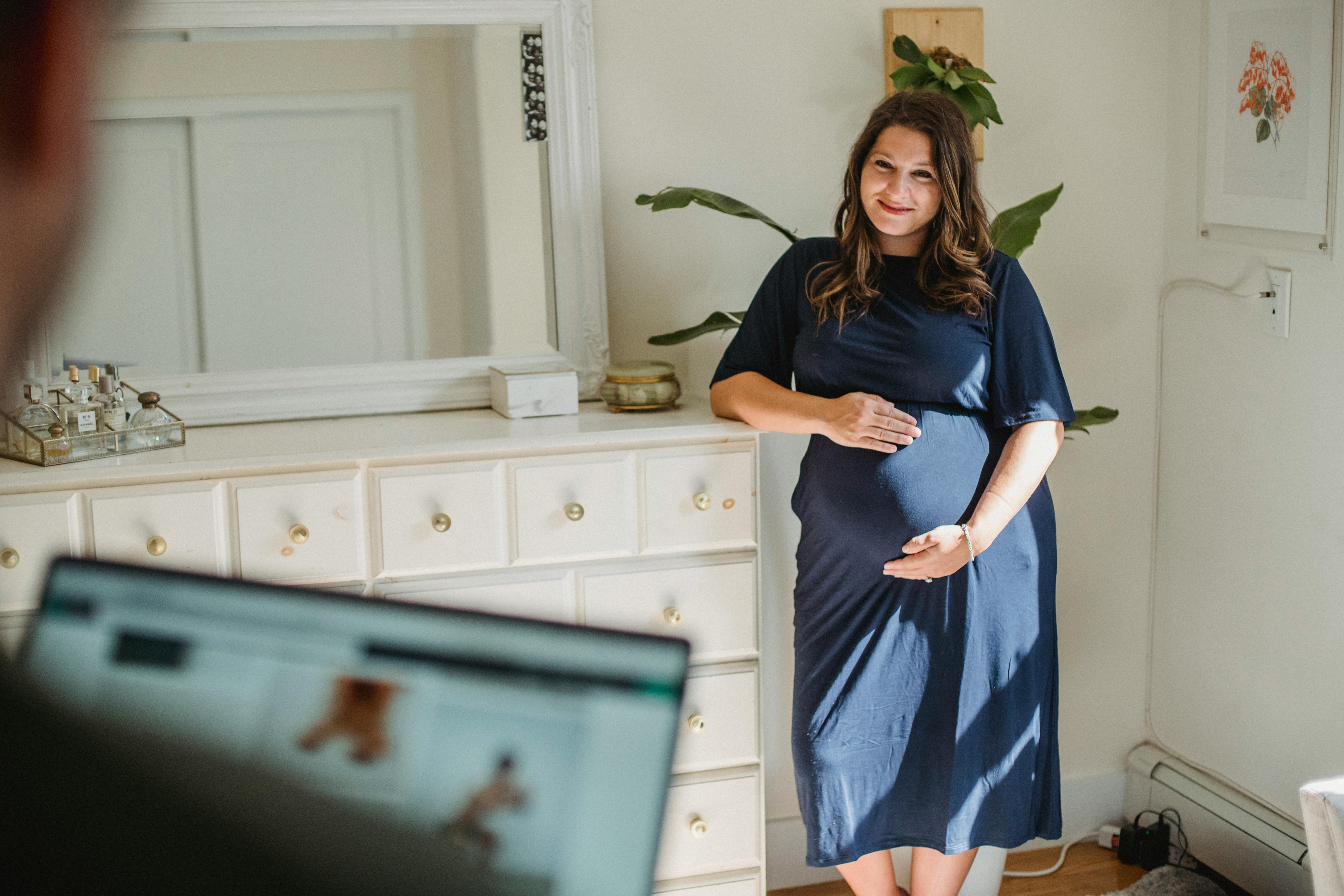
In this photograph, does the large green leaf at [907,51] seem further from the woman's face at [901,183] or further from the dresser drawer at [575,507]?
the dresser drawer at [575,507]

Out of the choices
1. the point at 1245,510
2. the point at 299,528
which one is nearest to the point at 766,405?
the point at 299,528

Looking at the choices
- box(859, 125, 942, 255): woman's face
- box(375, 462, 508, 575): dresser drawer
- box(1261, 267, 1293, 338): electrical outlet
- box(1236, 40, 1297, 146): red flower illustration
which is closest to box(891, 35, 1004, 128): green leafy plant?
box(859, 125, 942, 255): woman's face

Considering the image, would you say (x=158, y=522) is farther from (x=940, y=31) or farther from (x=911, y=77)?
(x=940, y=31)

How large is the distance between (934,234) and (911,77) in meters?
0.44

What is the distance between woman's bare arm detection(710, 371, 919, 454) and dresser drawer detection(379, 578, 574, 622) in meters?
0.42

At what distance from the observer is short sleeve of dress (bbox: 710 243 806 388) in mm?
1970

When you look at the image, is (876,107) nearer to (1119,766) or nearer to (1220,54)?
(1220,54)

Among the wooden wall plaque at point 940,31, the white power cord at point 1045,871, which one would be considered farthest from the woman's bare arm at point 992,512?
the white power cord at point 1045,871

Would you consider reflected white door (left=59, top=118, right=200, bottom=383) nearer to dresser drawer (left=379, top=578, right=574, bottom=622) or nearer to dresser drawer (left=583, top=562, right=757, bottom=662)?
dresser drawer (left=379, top=578, right=574, bottom=622)

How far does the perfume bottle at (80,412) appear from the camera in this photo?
5.75ft

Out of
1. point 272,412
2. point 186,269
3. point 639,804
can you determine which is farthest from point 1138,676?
point 639,804

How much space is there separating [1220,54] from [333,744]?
2547 millimetres

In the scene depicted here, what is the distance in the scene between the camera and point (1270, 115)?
7.07 feet

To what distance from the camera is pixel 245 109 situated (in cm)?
203
